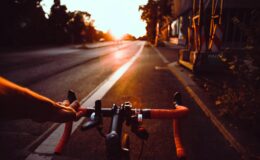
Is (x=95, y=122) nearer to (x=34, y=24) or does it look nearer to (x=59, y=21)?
(x=34, y=24)

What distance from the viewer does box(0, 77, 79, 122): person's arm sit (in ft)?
2.18

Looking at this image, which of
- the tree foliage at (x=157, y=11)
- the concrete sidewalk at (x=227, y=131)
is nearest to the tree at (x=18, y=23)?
the tree foliage at (x=157, y=11)

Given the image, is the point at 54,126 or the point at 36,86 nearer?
the point at 54,126

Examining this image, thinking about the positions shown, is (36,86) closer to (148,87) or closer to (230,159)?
(148,87)

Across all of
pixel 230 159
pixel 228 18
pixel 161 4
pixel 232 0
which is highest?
pixel 161 4

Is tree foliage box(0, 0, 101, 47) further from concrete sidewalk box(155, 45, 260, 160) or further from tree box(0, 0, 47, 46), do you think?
concrete sidewalk box(155, 45, 260, 160)

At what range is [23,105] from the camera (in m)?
0.74

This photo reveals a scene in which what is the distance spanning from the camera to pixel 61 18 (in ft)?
161

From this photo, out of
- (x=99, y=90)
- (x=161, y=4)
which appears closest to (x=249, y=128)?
(x=99, y=90)

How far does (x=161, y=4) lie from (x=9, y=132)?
40.5m

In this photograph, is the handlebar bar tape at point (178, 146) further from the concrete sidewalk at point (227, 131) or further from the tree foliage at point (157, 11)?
the tree foliage at point (157, 11)

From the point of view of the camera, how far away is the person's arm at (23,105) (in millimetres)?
666

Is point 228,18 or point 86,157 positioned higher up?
point 228,18

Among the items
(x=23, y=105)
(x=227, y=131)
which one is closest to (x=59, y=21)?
(x=227, y=131)
